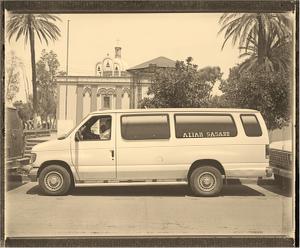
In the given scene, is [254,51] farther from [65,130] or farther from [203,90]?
[65,130]

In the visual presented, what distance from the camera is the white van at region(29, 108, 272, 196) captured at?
6.72 meters

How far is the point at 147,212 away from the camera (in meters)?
6.73

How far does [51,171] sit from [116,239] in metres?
1.10

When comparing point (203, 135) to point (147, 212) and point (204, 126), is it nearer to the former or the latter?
point (204, 126)

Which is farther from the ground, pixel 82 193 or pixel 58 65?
pixel 58 65

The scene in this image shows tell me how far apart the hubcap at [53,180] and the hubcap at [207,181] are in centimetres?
164

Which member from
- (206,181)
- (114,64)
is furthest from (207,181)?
(114,64)

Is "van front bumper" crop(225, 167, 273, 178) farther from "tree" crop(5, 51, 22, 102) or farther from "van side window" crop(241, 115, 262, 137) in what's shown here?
"tree" crop(5, 51, 22, 102)

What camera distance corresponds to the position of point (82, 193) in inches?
267

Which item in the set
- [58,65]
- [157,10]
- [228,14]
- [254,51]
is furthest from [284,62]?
[58,65]

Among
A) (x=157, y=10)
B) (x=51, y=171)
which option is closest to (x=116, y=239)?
(x=51, y=171)

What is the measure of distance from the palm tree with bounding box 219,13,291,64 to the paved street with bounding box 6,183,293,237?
1.65 m

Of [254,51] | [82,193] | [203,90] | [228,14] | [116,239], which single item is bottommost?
[116,239]

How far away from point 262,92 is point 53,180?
2.67 metres
